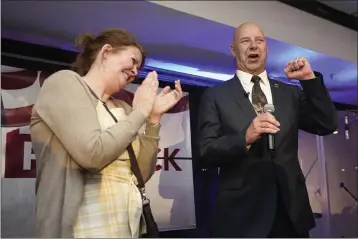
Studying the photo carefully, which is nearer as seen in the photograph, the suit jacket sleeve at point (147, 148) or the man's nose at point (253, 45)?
the suit jacket sleeve at point (147, 148)

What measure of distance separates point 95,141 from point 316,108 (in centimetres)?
42

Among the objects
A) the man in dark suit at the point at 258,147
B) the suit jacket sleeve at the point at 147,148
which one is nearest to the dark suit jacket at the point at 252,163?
the man in dark suit at the point at 258,147

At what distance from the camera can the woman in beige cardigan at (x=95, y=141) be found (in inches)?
21.4

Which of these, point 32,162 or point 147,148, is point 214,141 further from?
point 32,162

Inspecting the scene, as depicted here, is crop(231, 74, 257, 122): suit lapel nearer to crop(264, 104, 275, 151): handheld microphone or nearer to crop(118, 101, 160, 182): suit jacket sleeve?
crop(264, 104, 275, 151): handheld microphone

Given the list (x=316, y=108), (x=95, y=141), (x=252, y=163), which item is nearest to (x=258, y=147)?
(x=252, y=163)

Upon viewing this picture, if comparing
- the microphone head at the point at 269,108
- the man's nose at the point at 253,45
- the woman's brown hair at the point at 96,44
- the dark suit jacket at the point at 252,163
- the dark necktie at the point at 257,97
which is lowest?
the dark suit jacket at the point at 252,163

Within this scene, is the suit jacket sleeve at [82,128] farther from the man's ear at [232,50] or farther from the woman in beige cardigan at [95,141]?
the man's ear at [232,50]

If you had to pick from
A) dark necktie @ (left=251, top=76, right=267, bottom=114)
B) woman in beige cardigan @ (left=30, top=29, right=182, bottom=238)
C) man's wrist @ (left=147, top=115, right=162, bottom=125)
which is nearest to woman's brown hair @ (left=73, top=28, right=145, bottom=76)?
woman in beige cardigan @ (left=30, top=29, right=182, bottom=238)

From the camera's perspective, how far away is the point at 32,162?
0.64m

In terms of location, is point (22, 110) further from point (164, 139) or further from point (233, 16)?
point (233, 16)

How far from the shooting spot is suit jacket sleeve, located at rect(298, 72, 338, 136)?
708mm

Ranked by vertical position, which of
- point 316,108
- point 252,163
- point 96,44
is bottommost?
point 252,163

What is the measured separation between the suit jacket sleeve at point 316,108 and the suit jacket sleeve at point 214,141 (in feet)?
0.48
